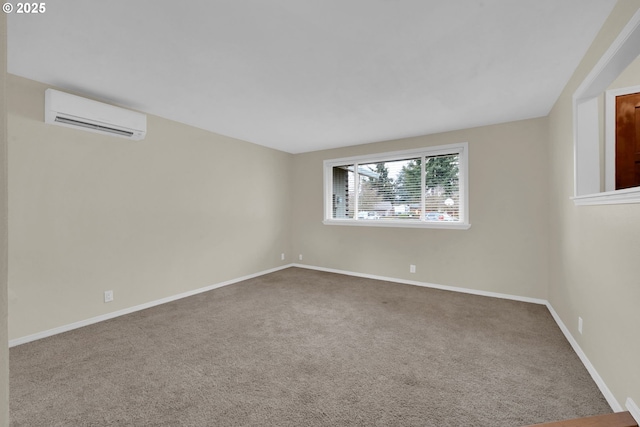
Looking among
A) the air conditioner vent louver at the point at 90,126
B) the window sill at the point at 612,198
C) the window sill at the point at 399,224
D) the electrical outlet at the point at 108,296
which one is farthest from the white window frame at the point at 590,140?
the electrical outlet at the point at 108,296

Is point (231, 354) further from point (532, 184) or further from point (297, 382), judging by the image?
point (532, 184)

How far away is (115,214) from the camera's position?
A: 3018 millimetres

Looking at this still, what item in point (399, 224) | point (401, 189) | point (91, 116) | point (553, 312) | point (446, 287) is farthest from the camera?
point (401, 189)

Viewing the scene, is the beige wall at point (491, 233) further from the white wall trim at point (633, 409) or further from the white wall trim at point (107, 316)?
the white wall trim at point (107, 316)

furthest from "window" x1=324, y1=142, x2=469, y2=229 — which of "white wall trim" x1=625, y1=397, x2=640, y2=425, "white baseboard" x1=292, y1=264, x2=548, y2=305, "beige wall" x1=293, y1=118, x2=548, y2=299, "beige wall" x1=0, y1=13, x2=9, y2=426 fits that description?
"beige wall" x1=0, y1=13, x2=9, y2=426

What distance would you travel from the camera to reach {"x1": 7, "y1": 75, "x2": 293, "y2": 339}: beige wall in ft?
7.95

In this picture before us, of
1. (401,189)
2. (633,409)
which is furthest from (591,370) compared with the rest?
(401,189)

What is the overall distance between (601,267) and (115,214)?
14.5 feet

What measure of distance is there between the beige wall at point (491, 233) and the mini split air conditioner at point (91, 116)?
11.4 feet

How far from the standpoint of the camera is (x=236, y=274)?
4477 millimetres

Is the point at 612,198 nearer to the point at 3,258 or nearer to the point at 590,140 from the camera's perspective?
the point at 590,140

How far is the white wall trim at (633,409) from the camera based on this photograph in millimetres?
1343

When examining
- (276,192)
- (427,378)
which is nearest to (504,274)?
(427,378)

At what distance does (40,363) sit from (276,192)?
385 centimetres
